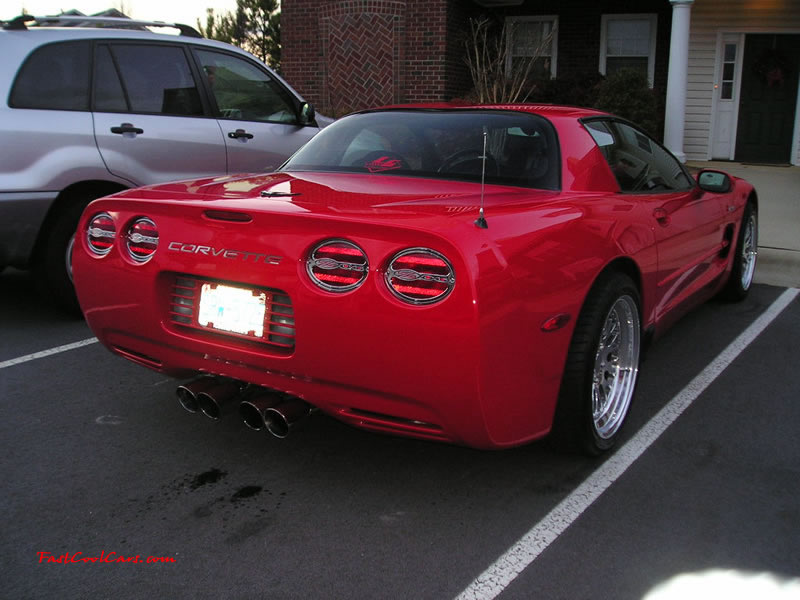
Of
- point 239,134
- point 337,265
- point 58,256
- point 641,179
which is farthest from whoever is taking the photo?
point 239,134

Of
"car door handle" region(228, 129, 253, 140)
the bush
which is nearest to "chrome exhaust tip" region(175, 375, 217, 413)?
"car door handle" region(228, 129, 253, 140)

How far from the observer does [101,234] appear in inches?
129

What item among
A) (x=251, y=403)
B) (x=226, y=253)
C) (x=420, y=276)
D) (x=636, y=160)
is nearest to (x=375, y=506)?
(x=251, y=403)

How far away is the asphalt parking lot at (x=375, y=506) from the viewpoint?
8.29 ft

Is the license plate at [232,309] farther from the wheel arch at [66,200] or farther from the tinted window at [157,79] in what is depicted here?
the tinted window at [157,79]

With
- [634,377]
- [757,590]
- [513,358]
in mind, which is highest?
[513,358]

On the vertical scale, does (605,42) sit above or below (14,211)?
above

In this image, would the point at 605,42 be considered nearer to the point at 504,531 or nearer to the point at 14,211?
the point at 14,211

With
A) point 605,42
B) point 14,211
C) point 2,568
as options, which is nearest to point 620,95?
point 605,42

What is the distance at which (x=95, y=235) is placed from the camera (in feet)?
10.8

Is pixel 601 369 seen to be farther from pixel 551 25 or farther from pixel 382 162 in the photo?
pixel 551 25

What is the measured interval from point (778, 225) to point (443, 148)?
6.25m

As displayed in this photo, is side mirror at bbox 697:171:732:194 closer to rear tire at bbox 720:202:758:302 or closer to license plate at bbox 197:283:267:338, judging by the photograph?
rear tire at bbox 720:202:758:302

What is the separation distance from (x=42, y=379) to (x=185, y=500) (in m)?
1.72
